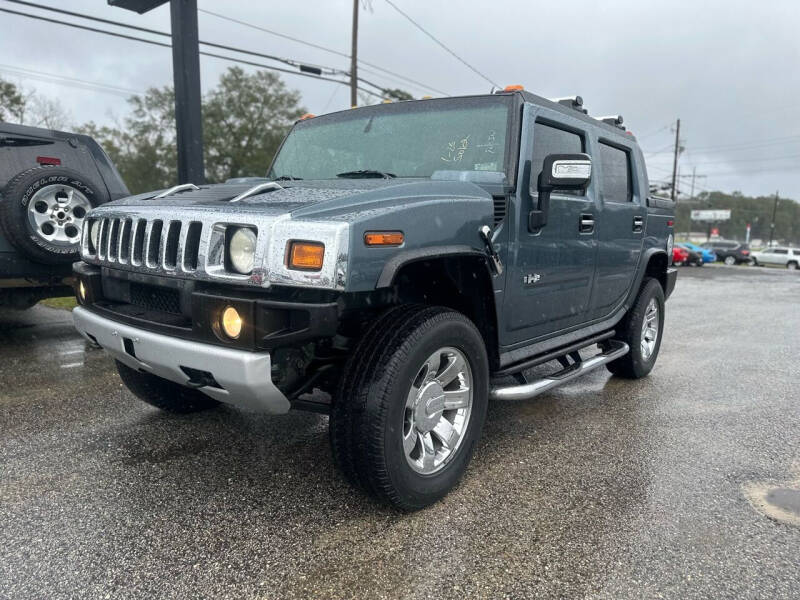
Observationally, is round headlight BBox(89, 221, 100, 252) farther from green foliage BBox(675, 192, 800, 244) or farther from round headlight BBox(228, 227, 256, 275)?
green foliage BBox(675, 192, 800, 244)

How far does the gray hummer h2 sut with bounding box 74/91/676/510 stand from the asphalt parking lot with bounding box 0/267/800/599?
0.99 ft

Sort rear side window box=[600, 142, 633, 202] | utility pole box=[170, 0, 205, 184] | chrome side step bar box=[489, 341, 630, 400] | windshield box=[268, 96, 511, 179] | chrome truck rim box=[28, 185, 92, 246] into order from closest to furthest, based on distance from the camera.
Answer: chrome side step bar box=[489, 341, 630, 400] → windshield box=[268, 96, 511, 179] → rear side window box=[600, 142, 633, 202] → chrome truck rim box=[28, 185, 92, 246] → utility pole box=[170, 0, 205, 184]

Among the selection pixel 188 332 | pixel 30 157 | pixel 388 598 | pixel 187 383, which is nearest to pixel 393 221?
pixel 188 332

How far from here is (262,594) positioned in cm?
201

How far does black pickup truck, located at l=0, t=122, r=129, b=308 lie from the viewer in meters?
4.53

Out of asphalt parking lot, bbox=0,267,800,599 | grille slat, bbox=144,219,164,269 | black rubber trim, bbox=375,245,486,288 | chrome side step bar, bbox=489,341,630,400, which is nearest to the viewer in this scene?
asphalt parking lot, bbox=0,267,800,599

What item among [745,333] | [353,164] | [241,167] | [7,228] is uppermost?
[241,167]

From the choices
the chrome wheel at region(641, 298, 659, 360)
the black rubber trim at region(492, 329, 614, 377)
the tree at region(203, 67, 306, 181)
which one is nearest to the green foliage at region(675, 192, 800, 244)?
the tree at region(203, 67, 306, 181)

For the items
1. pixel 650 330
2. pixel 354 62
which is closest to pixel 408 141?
pixel 650 330

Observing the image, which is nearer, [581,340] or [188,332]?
[188,332]

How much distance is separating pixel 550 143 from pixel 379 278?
5.56 feet

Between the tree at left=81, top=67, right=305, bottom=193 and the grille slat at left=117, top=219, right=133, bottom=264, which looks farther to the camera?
the tree at left=81, top=67, right=305, bottom=193

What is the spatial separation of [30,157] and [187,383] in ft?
12.7

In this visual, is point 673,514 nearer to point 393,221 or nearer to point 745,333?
point 393,221
